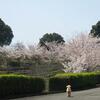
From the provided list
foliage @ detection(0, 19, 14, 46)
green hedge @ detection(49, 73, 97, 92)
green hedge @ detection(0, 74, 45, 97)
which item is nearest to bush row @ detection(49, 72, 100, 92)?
green hedge @ detection(49, 73, 97, 92)

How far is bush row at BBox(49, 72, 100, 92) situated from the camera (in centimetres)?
2933

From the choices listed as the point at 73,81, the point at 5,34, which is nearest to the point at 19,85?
the point at 73,81

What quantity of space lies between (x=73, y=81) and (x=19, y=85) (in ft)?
23.9

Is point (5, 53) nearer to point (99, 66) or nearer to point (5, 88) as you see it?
point (99, 66)

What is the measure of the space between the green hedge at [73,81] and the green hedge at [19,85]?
66.6 inches

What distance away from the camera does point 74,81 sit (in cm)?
3133

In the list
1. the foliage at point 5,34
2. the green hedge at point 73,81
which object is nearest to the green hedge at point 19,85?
the green hedge at point 73,81

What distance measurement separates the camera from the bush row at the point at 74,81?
29325 mm

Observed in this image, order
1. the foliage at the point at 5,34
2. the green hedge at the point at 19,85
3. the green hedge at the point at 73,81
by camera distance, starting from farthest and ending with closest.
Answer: the foliage at the point at 5,34, the green hedge at the point at 73,81, the green hedge at the point at 19,85

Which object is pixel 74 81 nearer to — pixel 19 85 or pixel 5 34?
pixel 19 85

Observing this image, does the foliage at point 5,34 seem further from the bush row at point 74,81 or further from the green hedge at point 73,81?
the green hedge at point 73,81

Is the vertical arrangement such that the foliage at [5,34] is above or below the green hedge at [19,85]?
above

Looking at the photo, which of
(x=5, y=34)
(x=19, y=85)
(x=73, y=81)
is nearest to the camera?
(x=19, y=85)

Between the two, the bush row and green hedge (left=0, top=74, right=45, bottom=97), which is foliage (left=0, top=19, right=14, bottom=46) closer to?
the bush row
